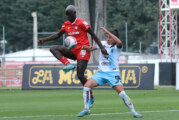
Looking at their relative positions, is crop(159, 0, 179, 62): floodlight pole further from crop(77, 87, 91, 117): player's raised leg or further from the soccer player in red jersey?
crop(77, 87, 91, 117): player's raised leg

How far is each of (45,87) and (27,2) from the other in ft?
136

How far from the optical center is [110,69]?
11.4 metres

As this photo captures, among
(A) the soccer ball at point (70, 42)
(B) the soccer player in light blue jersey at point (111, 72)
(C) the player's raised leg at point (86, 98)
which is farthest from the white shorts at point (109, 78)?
(A) the soccer ball at point (70, 42)

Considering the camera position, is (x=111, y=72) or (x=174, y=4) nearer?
(x=111, y=72)

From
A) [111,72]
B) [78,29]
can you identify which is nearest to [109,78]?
[111,72]

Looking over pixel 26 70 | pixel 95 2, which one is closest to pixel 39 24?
pixel 95 2

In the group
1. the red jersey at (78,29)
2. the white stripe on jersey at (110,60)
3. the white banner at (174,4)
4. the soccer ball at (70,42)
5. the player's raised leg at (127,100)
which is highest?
the white banner at (174,4)

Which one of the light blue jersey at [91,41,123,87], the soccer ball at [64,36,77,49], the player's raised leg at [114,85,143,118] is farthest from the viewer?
the soccer ball at [64,36,77,49]

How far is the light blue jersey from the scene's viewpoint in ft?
37.1

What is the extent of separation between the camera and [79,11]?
30375 mm

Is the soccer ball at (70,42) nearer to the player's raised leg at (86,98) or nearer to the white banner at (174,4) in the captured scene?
the player's raised leg at (86,98)

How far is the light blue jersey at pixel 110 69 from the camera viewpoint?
11297 mm

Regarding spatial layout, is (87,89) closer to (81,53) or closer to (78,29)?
(81,53)

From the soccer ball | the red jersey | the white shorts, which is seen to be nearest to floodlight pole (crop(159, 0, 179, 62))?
the red jersey
